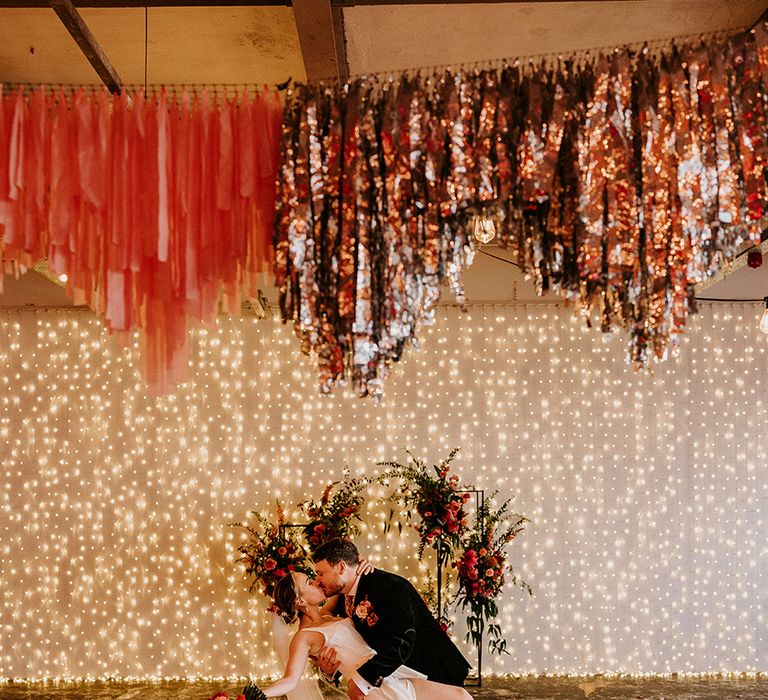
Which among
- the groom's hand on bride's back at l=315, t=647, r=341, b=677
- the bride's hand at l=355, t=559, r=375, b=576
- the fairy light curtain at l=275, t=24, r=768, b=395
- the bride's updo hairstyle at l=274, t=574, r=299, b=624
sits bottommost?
the groom's hand on bride's back at l=315, t=647, r=341, b=677

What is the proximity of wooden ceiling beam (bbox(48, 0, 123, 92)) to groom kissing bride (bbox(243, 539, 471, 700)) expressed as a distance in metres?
2.58

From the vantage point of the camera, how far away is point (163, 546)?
646 centimetres

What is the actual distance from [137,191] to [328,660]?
2611mm

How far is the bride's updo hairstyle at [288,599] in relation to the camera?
4676mm

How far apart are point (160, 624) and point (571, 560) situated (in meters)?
3.42

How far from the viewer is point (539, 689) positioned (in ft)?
19.7

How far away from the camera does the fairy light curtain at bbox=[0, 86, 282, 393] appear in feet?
8.04

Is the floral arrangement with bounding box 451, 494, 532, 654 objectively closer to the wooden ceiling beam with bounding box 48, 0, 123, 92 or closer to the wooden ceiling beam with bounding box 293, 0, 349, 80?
the wooden ceiling beam with bounding box 293, 0, 349, 80

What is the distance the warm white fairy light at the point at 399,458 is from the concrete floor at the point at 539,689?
140 millimetres

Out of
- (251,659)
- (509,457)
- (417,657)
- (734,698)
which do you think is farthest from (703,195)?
(251,659)

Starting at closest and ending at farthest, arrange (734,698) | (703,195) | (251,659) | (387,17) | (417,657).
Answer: (703,195) < (387,17) < (417,657) < (734,698) < (251,659)

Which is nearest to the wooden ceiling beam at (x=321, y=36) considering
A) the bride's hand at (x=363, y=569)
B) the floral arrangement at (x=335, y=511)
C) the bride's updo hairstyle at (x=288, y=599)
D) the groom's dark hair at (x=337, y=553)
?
the groom's dark hair at (x=337, y=553)

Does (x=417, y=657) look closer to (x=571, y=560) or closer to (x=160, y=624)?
(x=571, y=560)

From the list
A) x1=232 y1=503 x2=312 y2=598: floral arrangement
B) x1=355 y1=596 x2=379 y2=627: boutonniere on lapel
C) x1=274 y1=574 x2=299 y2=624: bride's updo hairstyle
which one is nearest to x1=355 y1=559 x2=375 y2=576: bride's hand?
x1=355 y1=596 x2=379 y2=627: boutonniere on lapel
